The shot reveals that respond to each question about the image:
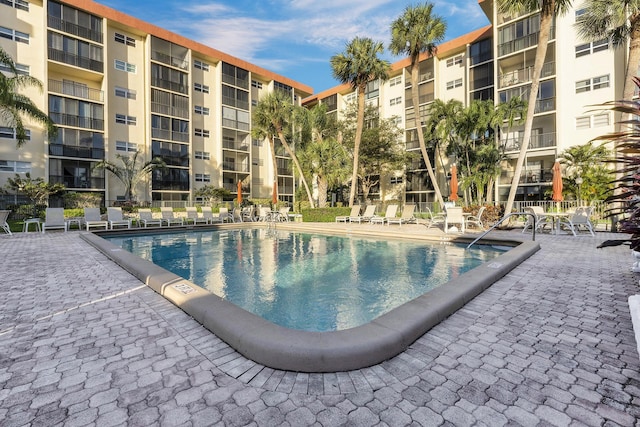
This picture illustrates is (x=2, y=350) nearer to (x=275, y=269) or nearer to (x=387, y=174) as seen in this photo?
(x=275, y=269)

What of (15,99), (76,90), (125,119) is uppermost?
(76,90)

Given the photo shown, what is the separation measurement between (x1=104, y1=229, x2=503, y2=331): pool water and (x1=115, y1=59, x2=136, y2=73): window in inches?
854

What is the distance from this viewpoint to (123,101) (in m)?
26.0

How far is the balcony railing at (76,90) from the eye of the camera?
2320cm

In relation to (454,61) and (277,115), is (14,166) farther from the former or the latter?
(454,61)

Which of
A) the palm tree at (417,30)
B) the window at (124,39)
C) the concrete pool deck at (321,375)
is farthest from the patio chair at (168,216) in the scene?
the window at (124,39)

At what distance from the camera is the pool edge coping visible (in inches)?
90.6

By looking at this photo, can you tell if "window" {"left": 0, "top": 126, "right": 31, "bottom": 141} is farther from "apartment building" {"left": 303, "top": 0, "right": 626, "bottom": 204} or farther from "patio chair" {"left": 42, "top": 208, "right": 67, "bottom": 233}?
"apartment building" {"left": 303, "top": 0, "right": 626, "bottom": 204}

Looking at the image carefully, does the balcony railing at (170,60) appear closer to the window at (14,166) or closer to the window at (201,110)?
the window at (201,110)

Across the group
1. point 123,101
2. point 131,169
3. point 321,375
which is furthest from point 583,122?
point 123,101

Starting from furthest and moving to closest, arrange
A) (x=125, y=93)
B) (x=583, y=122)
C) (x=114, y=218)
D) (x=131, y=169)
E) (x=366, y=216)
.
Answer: (x=125, y=93) < (x=131, y=169) < (x=583, y=122) < (x=366, y=216) < (x=114, y=218)

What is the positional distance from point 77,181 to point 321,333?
28117 mm

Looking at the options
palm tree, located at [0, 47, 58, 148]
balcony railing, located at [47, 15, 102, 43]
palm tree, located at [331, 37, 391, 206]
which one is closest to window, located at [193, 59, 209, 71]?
balcony railing, located at [47, 15, 102, 43]

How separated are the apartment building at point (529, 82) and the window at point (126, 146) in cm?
2307
